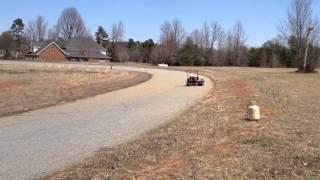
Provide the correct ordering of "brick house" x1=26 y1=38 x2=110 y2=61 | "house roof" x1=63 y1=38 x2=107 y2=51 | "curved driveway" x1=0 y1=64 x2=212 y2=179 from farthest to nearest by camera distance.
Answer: "house roof" x1=63 y1=38 x2=107 y2=51 < "brick house" x1=26 y1=38 x2=110 y2=61 < "curved driveway" x1=0 y1=64 x2=212 y2=179

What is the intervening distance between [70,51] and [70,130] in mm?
123714

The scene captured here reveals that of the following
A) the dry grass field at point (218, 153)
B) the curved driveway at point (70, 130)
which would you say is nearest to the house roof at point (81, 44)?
the curved driveway at point (70, 130)

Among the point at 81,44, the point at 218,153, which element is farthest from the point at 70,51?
the point at 218,153

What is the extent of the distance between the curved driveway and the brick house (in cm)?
11313

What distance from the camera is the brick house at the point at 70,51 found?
135 metres

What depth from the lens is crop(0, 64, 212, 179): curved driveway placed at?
33.4 ft

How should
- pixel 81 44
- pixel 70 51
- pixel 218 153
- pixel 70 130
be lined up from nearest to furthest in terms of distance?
1. pixel 218 153
2. pixel 70 130
3. pixel 70 51
4. pixel 81 44

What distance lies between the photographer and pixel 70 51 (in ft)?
447

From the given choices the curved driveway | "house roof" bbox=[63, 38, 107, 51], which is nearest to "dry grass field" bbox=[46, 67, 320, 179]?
the curved driveway

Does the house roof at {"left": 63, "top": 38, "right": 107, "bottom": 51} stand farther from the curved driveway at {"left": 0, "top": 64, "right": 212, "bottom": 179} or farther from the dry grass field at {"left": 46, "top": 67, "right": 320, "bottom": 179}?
the dry grass field at {"left": 46, "top": 67, "right": 320, "bottom": 179}

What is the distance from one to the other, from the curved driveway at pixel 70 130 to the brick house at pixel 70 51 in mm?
113129

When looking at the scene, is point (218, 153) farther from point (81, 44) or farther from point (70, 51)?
point (81, 44)

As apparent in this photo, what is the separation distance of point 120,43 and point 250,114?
5729 inches

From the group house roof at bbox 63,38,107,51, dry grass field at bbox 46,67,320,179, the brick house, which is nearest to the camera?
dry grass field at bbox 46,67,320,179
